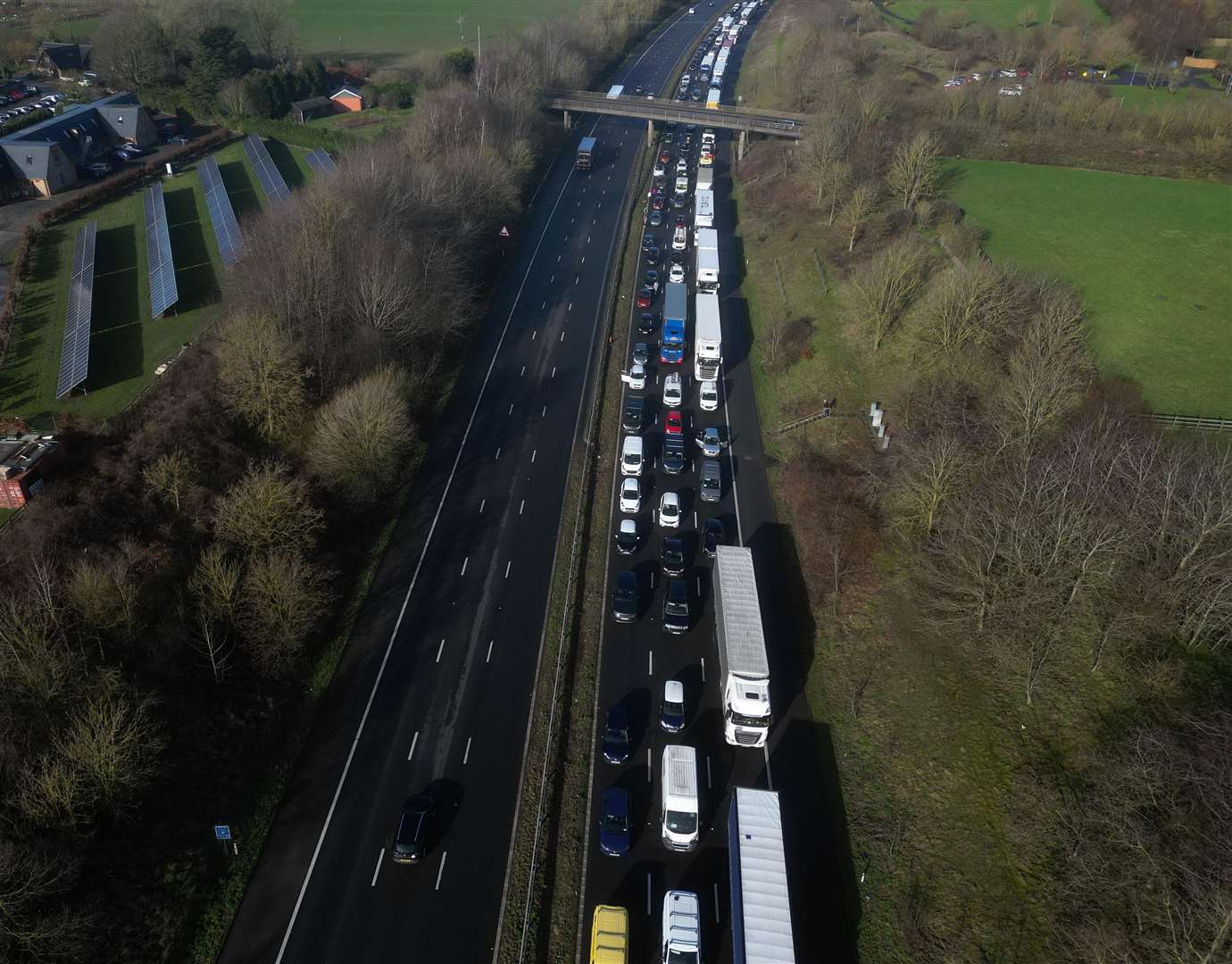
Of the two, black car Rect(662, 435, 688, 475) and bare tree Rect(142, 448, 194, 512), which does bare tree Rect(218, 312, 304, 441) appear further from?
black car Rect(662, 435, 688, 475)

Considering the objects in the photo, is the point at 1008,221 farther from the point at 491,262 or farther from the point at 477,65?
the point at 477,65

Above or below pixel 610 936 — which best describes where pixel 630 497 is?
above

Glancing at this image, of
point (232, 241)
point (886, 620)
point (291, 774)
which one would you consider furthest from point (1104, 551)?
point (232, 241)

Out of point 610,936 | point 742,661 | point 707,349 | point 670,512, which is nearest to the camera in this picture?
point 610,936

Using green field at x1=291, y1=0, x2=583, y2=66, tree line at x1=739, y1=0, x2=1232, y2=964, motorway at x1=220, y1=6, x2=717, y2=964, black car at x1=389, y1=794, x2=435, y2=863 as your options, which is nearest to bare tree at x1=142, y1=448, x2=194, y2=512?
motorway at x1=220, y1=6, x2=717, y2=964

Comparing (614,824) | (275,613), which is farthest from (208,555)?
(614,824)

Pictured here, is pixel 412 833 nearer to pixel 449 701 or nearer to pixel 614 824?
pixel 449 701

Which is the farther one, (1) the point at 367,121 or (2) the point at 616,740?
(1) the point at 367,121
